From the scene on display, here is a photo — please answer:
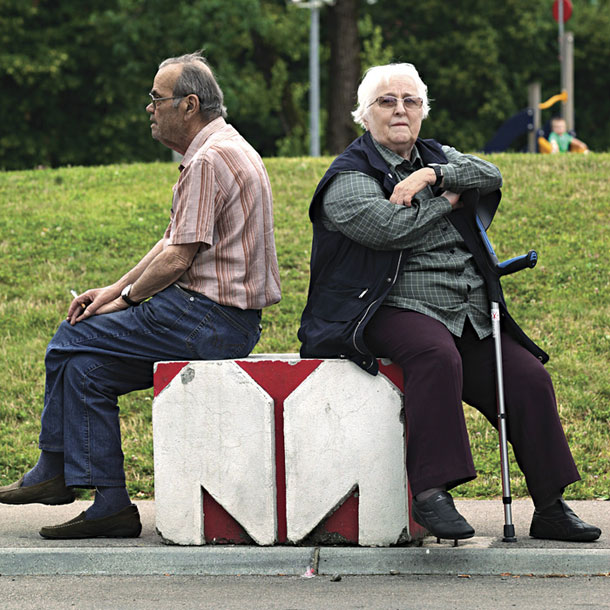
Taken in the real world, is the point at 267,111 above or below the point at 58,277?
above

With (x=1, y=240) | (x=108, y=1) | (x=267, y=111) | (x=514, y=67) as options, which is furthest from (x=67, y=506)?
(x=514, y=67)

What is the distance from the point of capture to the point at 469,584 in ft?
14.5

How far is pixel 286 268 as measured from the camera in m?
10.2

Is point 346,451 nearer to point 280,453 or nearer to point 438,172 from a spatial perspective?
point 280,453

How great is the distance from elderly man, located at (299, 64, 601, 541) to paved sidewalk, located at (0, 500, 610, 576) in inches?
8.7

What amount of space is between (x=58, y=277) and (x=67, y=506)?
4.48 m

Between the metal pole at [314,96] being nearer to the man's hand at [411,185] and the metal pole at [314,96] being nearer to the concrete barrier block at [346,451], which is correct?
the man's hand at [411,185]

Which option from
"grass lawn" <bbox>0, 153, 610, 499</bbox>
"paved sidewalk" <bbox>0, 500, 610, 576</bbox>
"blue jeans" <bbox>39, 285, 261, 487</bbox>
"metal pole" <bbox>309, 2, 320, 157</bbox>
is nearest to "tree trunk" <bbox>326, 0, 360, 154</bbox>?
"metal pole" <bbox>309, 2, 320, 157</bbox>

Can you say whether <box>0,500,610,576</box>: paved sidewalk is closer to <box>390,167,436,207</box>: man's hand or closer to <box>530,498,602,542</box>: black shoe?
<box>530,498,602,542</box>: black shoe

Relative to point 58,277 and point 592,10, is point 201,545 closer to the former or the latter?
point 58,277

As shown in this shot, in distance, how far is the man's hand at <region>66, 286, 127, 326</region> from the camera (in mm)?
5173

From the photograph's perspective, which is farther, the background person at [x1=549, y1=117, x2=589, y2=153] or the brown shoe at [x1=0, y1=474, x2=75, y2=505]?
the background person at [x1=549, y1=117, x2=589, y2=153]

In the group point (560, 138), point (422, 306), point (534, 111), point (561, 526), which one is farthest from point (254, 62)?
point (561, 526)

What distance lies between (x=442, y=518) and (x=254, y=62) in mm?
31524
